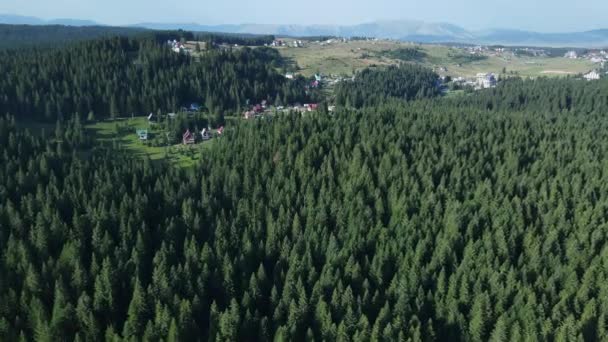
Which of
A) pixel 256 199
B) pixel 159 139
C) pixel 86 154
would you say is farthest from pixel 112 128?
pixel 256 199

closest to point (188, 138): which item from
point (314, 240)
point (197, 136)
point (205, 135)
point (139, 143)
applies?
point (197, 136)

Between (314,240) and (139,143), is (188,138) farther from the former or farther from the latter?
(314,240)

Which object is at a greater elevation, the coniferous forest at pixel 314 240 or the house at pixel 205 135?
the house at pixel 205 135

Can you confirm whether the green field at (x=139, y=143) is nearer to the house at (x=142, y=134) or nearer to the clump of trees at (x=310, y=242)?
the house at (x=142, y=134)

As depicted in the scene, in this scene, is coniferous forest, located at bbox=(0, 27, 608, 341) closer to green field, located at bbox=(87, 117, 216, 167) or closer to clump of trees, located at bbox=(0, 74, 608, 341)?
clump of trees, located at bbox=(0, 74, 608, 341)

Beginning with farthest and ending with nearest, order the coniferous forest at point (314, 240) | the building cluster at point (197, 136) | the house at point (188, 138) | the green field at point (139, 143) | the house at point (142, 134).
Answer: the house at point (142, 134)
the building cluster at point (197, 136)
the house at point (188, 138)
the green field at point (139, 143)
the coniferous forest at point (314, 240)

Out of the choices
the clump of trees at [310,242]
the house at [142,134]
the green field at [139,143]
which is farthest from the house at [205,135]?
the clump of trees at [310,242]
